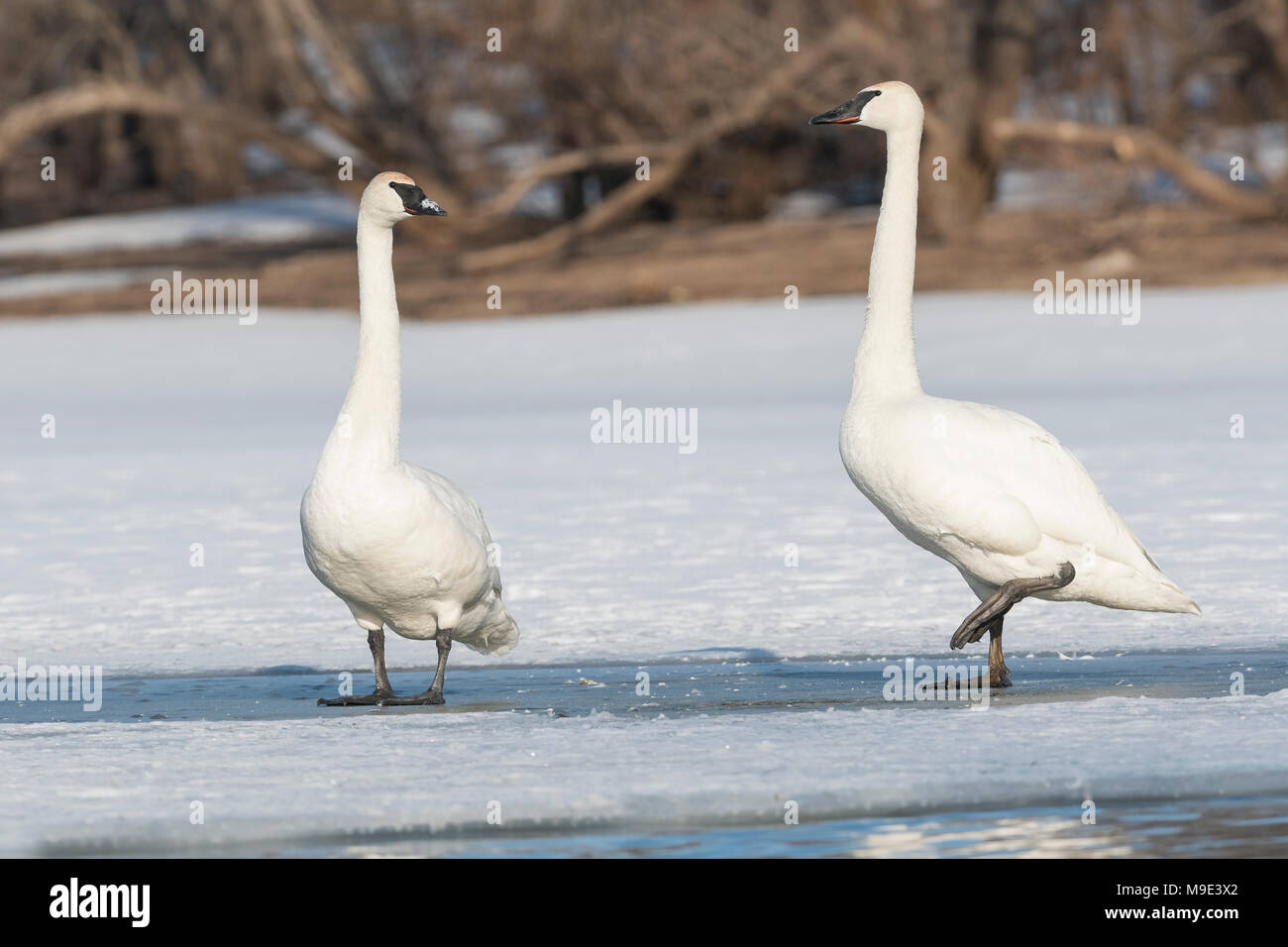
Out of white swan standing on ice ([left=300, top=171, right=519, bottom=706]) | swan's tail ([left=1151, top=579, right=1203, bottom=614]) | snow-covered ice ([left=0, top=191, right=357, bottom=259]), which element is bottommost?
swan's tail ([left=1151, top=579, right=1203, bottom=614])

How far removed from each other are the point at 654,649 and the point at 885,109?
238 cm

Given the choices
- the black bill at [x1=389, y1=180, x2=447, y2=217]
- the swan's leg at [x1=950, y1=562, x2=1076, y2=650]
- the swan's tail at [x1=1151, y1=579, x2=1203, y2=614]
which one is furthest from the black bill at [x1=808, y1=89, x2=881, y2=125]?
the swan's tail at [x1=1151, y1=579, x2=1203, y2=614]

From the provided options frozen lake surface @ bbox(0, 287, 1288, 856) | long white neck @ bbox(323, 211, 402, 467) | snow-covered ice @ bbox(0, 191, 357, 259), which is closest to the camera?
frozen lake surface @ bbox(0, 287, 1288, 856)

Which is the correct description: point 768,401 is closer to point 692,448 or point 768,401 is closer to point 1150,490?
point 692,448

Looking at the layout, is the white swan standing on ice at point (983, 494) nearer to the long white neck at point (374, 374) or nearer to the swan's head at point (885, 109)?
the swan's head at point (885, 109)

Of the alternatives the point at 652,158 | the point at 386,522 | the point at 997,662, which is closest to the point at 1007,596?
the point at 997,662

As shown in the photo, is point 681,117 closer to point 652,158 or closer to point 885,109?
point 652,158

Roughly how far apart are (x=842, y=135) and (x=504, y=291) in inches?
355

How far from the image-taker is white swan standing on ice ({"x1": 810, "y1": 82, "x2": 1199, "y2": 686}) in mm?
7391

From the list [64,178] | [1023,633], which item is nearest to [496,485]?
[1023,633]

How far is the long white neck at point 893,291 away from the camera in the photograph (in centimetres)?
766

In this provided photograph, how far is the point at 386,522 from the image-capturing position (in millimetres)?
7195

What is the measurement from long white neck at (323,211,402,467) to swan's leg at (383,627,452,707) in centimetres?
74

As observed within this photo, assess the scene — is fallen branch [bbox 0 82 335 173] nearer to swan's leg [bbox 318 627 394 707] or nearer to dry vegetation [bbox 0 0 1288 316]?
dry vegetation [bbox 0 0 1288 316]
